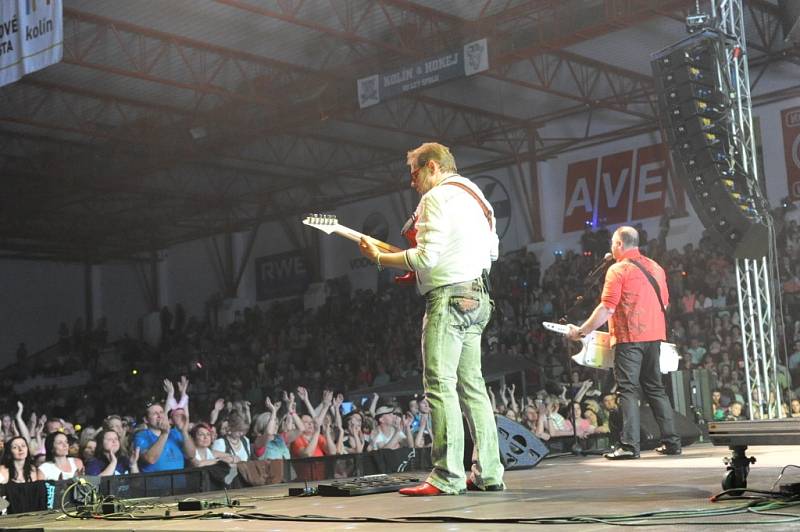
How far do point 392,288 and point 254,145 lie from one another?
15.4 feet

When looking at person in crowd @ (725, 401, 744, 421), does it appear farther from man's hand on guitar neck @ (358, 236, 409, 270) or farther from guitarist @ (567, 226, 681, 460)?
man's hand on guitar neck @ (358, 236, 409, 270)

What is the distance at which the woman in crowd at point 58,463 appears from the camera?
735 centimetres

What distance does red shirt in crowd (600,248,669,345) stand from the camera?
6.33 meters

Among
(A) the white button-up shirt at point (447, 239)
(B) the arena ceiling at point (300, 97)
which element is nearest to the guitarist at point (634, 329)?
(A) the white button-up shirt at point (447, 239)

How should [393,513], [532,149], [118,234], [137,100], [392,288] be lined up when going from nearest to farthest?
[393,513], [137,100], [532,149], [392,288], [118,234]

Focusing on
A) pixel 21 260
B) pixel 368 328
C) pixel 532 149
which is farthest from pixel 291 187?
pixel 21 260

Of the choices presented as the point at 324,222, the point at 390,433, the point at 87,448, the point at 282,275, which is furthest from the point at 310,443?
the point at 282,275

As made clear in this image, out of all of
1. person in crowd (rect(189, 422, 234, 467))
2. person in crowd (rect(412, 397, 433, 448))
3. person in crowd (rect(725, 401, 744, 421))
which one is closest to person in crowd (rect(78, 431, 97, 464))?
person in crowd (rect(189, 422, 234, 467))

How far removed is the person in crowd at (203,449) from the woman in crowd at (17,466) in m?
1.14

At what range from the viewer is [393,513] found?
3.48m

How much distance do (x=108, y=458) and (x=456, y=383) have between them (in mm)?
4107

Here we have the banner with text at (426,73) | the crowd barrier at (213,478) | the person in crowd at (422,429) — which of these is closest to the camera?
Result: the crowd barrier at (213,478)

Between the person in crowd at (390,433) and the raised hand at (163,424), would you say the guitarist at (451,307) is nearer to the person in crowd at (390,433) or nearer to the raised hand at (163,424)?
the raised hand at (163,424)

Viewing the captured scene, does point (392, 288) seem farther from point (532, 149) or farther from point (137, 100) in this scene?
point (137, 100)
